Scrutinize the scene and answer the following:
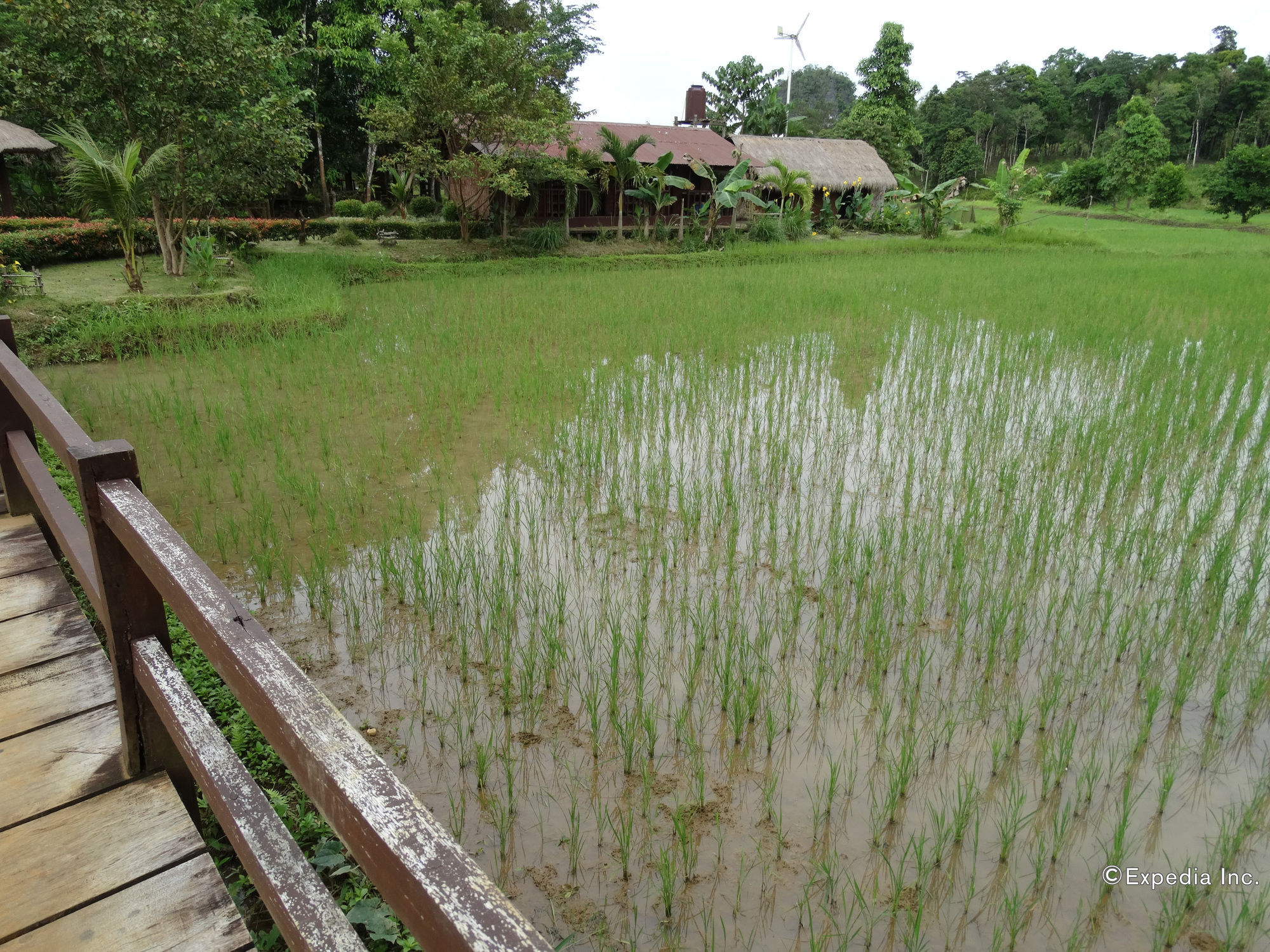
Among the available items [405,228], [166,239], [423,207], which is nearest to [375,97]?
[423,207]

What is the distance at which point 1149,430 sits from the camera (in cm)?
484

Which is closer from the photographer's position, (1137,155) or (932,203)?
(932,203)

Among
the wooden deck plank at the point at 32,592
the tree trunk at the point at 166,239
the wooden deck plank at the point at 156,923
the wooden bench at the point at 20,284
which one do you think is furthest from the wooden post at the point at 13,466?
the tree trunk at the point at 166,239

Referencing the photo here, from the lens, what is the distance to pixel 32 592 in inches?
92.0

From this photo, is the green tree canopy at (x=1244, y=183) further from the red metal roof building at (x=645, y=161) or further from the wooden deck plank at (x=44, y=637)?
the wooden deck plank at (x=44, y=637)

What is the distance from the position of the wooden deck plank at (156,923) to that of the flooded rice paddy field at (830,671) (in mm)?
682

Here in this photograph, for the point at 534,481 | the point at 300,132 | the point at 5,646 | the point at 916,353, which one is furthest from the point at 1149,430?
the point at 300,132

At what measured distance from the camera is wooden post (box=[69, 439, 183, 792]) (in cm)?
152

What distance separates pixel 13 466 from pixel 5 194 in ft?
39.9

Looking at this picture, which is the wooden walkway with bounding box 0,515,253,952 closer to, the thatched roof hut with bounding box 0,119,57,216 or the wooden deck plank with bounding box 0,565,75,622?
the wooden deck plank with bounding box 0,565,75,622

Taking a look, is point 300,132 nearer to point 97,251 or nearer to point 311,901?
point 97,251

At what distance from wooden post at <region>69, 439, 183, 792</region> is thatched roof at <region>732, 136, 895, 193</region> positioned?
19.8 metres

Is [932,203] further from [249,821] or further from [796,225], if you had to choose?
[249,821]

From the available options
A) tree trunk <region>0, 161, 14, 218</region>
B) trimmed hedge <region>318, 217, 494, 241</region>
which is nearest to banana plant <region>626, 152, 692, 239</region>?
trimmed hedge <region>318, 217, 494, 241</region>
